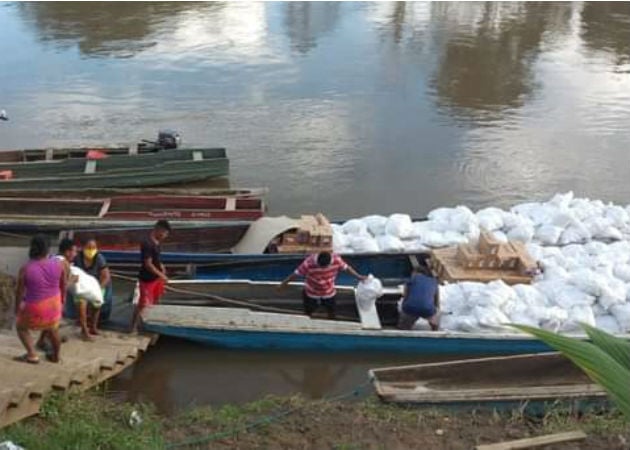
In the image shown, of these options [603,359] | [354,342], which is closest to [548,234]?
[354,342]

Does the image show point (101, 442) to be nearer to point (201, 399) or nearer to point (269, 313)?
point (201, 399)

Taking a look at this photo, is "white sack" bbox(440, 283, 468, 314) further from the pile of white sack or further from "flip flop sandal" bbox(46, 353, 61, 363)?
"flip flop sandal" bbox(46, 353, 61, 363)

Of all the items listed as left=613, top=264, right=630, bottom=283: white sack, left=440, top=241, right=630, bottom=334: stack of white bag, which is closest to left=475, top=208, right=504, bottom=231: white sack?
left=440, top=241, right=630, bottom=334: stack of white bag

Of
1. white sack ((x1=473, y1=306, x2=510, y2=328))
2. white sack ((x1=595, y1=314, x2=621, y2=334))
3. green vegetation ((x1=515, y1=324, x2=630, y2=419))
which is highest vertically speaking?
green vegetation ((x1=515, y1=324, x2=630, y2=419))

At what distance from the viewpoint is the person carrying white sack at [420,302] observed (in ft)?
30.7

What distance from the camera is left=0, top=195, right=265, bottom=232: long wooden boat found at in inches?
490

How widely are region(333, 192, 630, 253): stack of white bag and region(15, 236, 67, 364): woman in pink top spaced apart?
489 cm

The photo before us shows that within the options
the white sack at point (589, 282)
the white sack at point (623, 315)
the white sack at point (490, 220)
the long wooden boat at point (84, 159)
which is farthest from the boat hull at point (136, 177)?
Answer: the white sack at point (623, 315)

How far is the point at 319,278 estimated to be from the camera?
951cm

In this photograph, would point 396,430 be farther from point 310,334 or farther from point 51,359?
point 51,359

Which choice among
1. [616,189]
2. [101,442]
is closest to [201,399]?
[101,442]

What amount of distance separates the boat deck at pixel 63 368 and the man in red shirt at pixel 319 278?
1.93m

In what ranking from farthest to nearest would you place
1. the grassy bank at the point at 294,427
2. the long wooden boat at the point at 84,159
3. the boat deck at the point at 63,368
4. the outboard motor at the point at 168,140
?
the outboard motor at the point at 168,140 < the long wooden boat at the point at 84,159 < the boat deck at the point at 63,368 < the grassy bank at the point at 294,427

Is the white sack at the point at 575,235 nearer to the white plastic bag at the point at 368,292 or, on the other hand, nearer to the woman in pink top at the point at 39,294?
the white plastic bag at the point at 368,292
